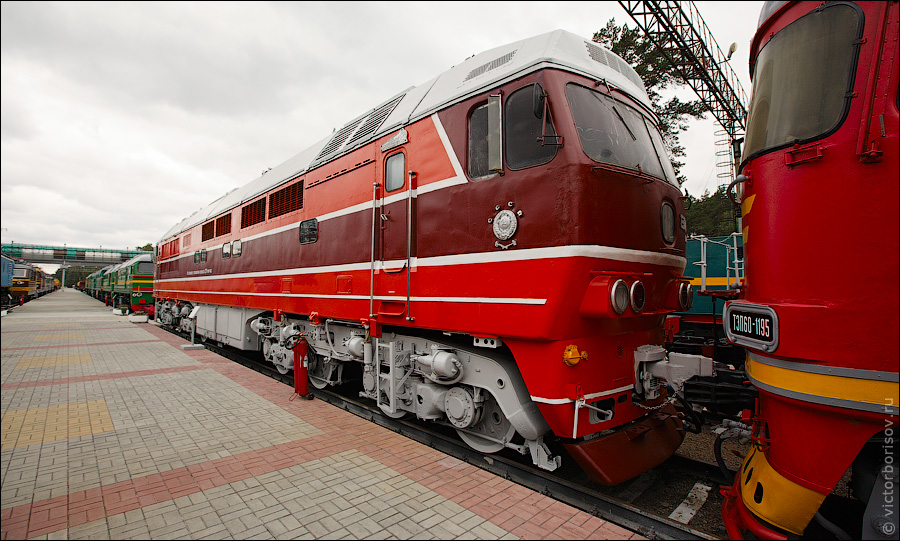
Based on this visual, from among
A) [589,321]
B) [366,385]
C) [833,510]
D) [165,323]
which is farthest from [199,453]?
[165,323]

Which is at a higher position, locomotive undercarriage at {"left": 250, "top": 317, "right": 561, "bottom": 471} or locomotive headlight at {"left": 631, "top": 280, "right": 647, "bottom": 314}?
locomotive headlight at {"left": 631, "top": 280, "right": 647, "bottom": 314}

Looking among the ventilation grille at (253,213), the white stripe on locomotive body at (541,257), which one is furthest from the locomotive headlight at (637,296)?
the ventilation grille at (253,213)

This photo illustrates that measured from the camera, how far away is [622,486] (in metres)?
4.34

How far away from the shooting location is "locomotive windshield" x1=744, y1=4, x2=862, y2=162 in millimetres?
2602

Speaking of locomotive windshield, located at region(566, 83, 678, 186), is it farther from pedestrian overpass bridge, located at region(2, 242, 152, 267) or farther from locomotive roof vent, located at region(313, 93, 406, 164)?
pedestrian overpass bridge, located at region(2, 242, 152, 267)

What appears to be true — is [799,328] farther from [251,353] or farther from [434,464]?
[251,353]

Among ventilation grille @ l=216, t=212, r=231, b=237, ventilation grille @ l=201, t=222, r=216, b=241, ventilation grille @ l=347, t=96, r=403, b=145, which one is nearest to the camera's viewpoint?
ventilation grille @ l=347, t=96, r=403, b=145

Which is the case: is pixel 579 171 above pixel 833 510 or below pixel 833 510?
above

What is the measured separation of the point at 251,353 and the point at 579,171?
11577 mm

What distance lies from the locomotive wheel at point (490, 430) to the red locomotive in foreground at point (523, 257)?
0.02m

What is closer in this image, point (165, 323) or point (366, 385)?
point (366, 385)

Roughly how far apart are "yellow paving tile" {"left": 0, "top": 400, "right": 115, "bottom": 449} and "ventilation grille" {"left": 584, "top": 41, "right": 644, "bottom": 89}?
6.89 metres

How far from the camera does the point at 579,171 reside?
359 centimetres

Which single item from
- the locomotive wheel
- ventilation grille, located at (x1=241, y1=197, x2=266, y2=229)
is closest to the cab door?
the locomotive wheel
